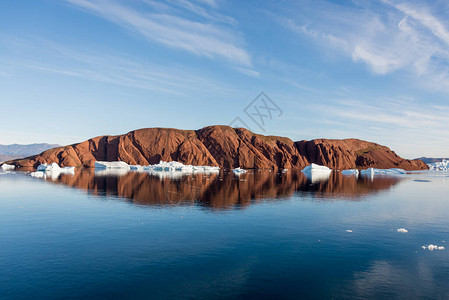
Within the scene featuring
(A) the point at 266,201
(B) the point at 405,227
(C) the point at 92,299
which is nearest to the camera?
(C) the point at 92,299

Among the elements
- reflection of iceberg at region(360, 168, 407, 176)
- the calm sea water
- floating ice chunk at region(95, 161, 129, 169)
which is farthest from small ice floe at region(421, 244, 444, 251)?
floating ice chunk at region(95, 161, 129, 169)

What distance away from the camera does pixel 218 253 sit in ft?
72.5

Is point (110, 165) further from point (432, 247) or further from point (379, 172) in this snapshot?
point (432, 247)

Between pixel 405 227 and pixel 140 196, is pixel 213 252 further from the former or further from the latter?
pixel 140 196

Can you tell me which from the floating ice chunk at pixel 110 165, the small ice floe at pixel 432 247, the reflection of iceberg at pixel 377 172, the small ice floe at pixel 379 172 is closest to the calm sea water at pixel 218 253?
the small ice floe at pixel 432 247

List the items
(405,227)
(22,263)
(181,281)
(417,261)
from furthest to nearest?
(405,227) < (417,261) < (22,263) < (181,281)

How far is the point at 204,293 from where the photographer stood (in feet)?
51.7

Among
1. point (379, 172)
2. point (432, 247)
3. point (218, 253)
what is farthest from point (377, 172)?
point (218, 253)

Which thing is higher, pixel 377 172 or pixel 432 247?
pixel 377 172

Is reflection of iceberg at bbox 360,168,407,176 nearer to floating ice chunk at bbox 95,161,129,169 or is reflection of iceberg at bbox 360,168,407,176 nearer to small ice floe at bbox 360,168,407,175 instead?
small ice floe at bbox 360,168,407,175

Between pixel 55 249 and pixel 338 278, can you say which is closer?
pixel 338 278

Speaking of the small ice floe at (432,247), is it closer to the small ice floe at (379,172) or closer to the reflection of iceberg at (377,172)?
the reflection of iceberg at (377,172)

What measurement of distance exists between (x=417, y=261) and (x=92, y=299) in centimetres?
2188

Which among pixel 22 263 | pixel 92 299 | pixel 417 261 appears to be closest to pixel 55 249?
pixel 22 263
